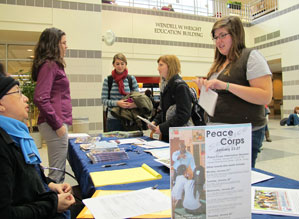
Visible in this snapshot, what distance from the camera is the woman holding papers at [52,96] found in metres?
1.78

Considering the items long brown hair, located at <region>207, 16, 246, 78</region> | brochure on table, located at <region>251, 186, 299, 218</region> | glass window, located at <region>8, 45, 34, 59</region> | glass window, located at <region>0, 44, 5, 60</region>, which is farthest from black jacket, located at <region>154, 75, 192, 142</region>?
glass window, located at <region>0, 44, 5, 60</region>

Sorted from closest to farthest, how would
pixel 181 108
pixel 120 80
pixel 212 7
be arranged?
pixel 181 108 < pixel 120 80 < pixel 212 7

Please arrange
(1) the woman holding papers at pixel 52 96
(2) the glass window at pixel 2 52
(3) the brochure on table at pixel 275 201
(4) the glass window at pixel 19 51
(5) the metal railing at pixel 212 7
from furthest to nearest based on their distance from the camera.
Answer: (5) the metal railing at pixel 212 7 < (4) the glass window at pixel 19 51 < (2) the glass window at pixel 2 52 < (1) the woman holding papers at pixel 52 96 < (3) the brochure on table at pixel 275 201

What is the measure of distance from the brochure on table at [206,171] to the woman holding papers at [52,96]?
1.40 meters

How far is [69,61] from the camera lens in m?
5.73

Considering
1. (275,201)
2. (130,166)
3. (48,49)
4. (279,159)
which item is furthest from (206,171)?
(279,159)

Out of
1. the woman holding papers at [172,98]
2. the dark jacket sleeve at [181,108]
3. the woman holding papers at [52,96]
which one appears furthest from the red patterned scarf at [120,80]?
the woman holding papers at [52,96]

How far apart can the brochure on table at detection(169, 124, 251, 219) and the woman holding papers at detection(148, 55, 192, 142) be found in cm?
160

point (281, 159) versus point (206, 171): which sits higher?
point (206, 171)

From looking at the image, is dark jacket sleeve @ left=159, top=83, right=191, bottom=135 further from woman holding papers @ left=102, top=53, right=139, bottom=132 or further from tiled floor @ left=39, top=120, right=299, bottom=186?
tiled floor @ left=39, top=120, right=299, bottom=186

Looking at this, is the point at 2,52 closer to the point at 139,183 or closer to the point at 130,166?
the point at 130,166

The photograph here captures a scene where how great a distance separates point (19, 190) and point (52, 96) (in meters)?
1.06

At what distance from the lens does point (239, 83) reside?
4.97 ft

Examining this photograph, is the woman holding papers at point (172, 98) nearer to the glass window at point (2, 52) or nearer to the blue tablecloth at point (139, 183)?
the blue tablecloth at point (139, 183)
